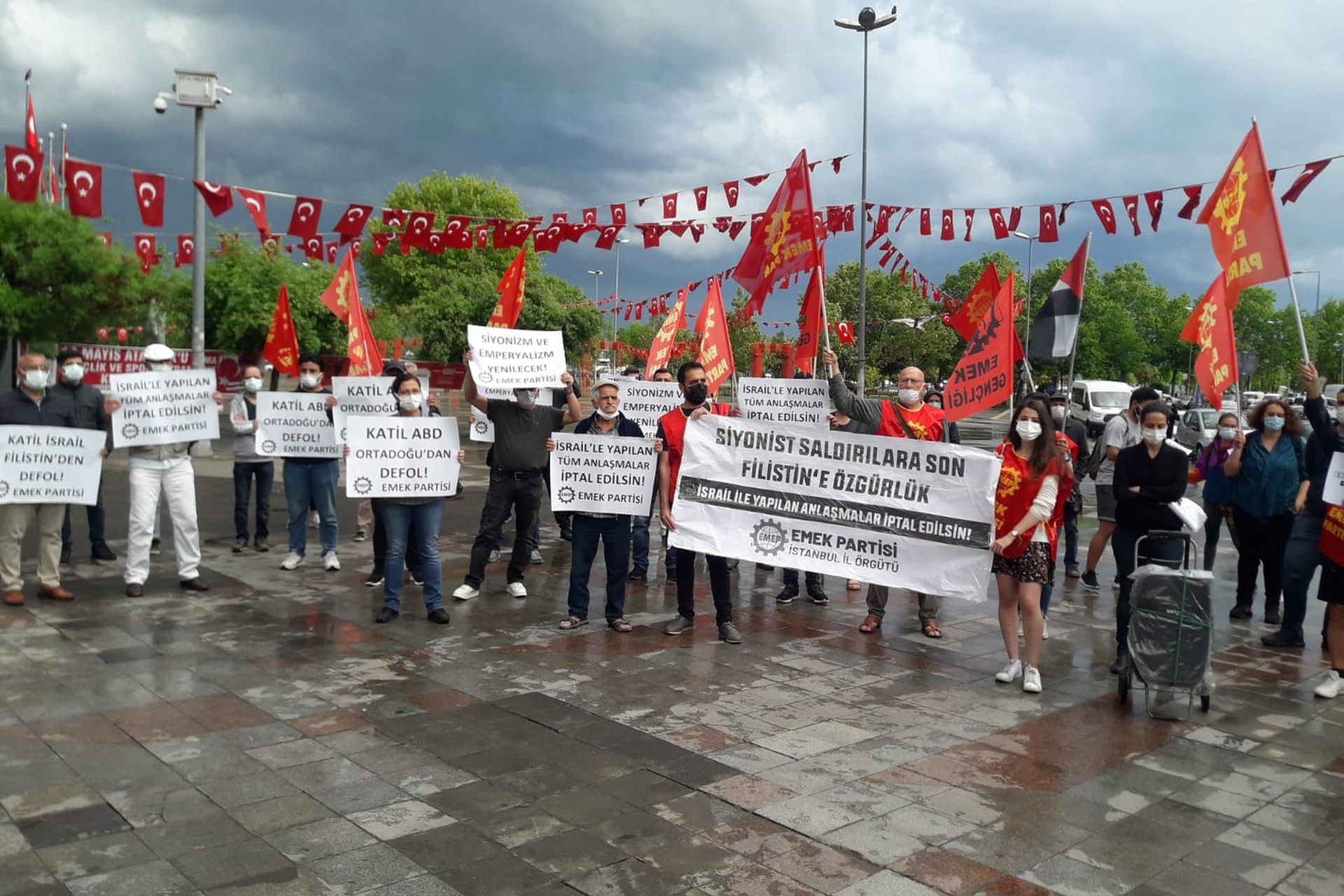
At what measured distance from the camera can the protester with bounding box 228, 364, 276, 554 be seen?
1085 cm

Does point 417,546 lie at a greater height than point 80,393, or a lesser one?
lesser

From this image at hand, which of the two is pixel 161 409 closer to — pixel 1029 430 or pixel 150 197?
pixel 150 197

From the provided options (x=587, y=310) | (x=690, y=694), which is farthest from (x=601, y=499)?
(x=587, y=310)

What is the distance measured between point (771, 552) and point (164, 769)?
421 cm

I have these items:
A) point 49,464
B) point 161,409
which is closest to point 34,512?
point 49,464

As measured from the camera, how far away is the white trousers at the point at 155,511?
8.59 metres

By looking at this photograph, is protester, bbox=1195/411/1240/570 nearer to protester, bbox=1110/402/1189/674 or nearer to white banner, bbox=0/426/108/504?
protester, bbox=1110/402/1189/674

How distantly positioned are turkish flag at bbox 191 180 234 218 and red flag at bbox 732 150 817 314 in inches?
293

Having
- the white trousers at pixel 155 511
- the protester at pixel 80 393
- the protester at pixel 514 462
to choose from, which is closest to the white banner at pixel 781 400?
the protester at pixel 514 462

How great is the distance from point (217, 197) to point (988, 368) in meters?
10.3

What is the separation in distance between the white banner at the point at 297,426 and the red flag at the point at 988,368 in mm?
5688

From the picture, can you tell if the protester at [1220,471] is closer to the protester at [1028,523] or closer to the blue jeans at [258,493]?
the protester at [1028,523]

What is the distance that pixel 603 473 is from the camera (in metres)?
8.09

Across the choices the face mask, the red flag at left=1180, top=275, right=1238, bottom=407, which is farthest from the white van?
the face mask
